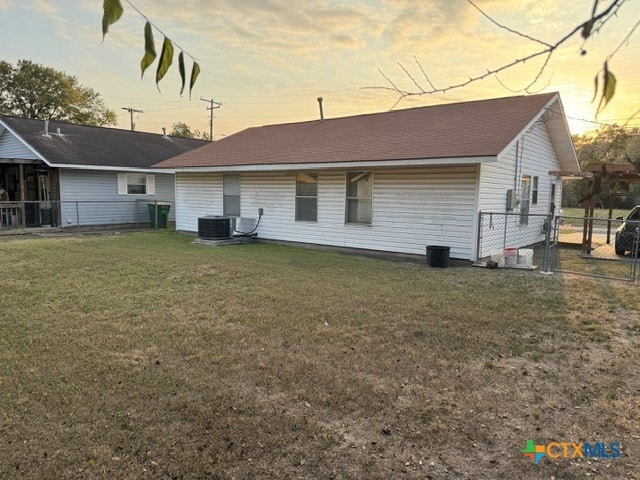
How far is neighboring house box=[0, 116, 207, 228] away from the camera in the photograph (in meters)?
17.3

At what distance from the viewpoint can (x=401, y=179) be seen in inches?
426

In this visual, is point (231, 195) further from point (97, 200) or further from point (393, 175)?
point (97, 200)

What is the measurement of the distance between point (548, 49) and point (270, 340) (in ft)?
13.5

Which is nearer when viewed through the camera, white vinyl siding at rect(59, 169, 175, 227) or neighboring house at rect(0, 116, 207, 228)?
neighboring house at rect(0, 116, 207, 228)

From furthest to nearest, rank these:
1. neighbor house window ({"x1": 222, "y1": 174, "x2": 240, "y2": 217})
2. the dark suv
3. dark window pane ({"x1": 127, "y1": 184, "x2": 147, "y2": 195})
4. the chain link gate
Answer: dark window pane ({"x1": 127, "y1": 184, "x2": 147, "y2": 195}) → neighbor house window ({"x1": 222, "y1": 174, "x2": 240, "y2": 217}) → the dark suv → the chain link gate

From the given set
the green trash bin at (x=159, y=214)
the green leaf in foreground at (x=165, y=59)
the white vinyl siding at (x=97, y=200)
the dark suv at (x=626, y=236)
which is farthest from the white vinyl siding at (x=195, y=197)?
the green leaf in foreground at (x=165, y=59)

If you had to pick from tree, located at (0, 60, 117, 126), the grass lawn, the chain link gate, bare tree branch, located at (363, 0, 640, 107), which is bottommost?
the grass lawn

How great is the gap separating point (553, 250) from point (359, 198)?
16.2 ft

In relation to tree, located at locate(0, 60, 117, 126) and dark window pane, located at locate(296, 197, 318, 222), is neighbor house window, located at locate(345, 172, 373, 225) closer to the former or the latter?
dark window pane, located at locate(296, 197, 318, 222)

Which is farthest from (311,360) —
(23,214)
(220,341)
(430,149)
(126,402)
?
(23,214)

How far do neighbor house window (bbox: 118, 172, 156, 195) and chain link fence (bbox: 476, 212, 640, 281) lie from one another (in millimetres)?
15849

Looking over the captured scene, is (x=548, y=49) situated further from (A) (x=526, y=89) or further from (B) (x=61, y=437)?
(B) (x=61, y=437)

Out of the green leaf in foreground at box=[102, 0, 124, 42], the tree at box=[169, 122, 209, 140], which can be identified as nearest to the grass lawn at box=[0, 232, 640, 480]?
the green leaf in foreground at box=[102, 0, 124, 42]

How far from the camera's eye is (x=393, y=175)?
10945 millimetres
